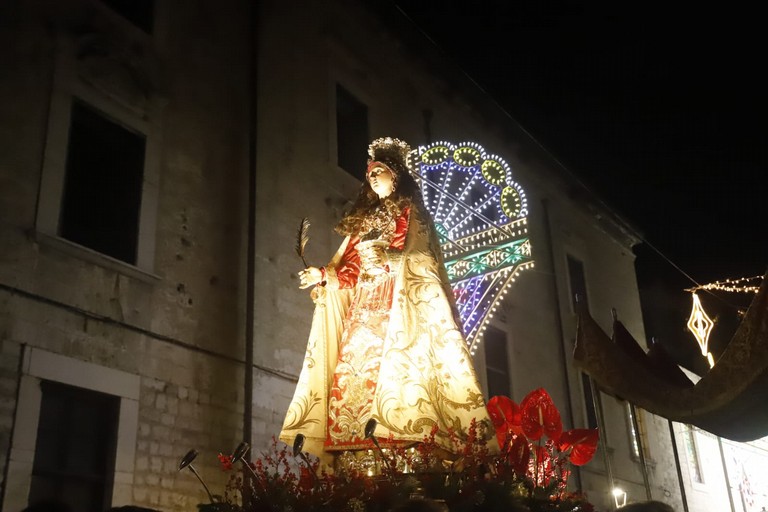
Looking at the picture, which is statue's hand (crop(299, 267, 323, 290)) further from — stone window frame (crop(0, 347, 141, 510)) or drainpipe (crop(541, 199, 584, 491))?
drainpipe (crop(541, 199, 584, 491))

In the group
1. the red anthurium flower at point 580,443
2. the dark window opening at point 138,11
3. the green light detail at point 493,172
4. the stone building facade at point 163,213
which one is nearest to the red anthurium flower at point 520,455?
the red anthurium flower at point 580,443

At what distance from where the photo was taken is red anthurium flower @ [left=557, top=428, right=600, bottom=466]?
226 inches

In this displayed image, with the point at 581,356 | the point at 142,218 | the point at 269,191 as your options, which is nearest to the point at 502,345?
the point at 581,356

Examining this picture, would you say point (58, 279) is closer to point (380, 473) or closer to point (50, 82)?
point (50, 82)

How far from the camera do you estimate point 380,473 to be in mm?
5043

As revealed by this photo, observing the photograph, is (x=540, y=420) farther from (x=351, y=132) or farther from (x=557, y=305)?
(x=557, y=305)

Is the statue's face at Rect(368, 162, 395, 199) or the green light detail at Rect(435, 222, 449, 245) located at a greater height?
the green light detail at Rect(435, 222, 449, 245)

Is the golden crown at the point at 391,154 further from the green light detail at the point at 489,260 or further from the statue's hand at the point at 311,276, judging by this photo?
the green light detail at the point at 489,260

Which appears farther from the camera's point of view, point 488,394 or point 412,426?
point 488,394

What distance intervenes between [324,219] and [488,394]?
14.9 feet

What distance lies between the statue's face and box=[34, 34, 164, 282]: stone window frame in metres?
2.64

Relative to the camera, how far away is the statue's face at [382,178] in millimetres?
6234

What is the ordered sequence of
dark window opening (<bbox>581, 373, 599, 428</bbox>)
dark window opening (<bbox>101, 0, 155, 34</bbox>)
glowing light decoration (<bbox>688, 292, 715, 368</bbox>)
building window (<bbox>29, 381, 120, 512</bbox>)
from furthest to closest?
1. dark window opening (<bbox>581, 373, 599, 428</bbox>)
2. glowing light decoration (<bbox>688, 292, 715, 368</bbox>)
3. dark window opening (<bbox>101, 0, 155, 34</bbox>)
4. building window (<bbox>29, 381, 120, 512</bbox>)

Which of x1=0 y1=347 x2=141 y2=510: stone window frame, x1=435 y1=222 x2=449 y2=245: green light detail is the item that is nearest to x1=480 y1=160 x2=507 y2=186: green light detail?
x1=435 y1=222 x2=449 y2=245: green light detail
